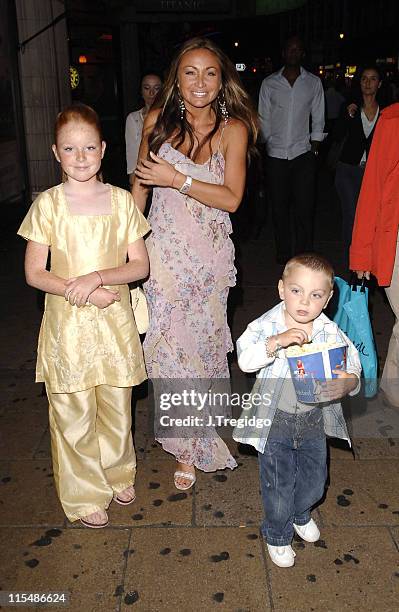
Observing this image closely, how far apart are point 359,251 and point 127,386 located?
1716mm

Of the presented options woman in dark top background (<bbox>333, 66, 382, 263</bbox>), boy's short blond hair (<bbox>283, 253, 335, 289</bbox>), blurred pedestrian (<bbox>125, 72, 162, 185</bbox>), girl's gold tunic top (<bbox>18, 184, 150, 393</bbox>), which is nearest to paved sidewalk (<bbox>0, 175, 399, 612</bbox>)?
girl's gold tunic top (<bbox>18, 184, 150, 393</bbox>)

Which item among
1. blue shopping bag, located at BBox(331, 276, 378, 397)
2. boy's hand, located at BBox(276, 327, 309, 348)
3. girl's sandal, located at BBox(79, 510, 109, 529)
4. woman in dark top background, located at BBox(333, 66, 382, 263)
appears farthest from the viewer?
woman in dark top background, located at BBox(333, 66, 382, 263)

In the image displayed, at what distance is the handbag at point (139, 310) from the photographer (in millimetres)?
3146

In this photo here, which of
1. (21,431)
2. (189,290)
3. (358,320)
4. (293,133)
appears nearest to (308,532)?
(189,290)

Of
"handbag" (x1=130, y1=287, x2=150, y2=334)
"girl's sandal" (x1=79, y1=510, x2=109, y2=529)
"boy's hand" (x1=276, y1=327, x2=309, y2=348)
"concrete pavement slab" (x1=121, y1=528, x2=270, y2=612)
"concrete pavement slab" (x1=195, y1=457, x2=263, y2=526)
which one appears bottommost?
"concrete pavement slab" (x1=195, y1=457, x2=263, y2=526)

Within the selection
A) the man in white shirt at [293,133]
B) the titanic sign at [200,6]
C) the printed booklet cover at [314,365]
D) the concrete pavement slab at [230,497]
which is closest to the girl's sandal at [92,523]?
the concrete pavement slab at [230,497]

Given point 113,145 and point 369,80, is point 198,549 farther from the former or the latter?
point 113,145

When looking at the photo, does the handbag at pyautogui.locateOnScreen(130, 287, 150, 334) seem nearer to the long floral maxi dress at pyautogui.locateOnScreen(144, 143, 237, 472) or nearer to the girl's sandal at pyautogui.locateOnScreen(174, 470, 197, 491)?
the long floral maxi dress at pyautogui.locateOnScreen(144, 143, 237, 472)

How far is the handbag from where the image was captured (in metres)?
3.15

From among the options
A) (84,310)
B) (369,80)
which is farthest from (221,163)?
(369,80)

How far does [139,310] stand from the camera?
316cm

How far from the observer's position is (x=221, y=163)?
10.1 ft

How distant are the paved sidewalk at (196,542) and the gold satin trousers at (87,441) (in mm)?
139

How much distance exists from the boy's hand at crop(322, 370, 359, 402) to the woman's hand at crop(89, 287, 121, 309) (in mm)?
963
